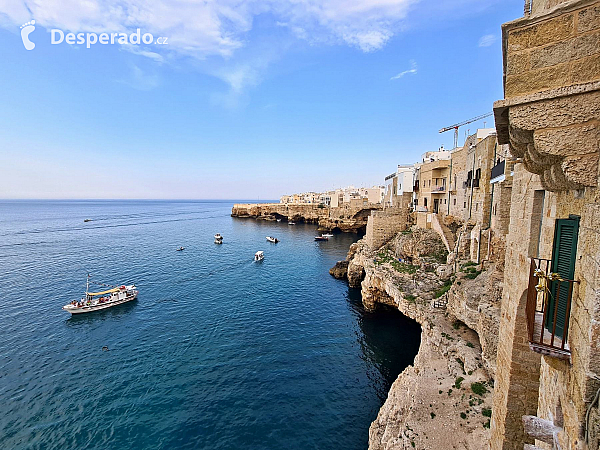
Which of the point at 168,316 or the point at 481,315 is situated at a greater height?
the point at 481,315

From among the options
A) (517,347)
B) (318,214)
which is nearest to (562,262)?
(517,347)

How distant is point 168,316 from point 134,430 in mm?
11927

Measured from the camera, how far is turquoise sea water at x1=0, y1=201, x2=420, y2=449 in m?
13.5

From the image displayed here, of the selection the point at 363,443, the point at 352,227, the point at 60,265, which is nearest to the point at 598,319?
the point at 363,443

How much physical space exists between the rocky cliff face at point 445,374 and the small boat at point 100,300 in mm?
23793

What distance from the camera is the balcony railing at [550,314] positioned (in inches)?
140

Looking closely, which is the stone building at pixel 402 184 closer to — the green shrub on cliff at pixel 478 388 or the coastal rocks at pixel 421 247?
the coastal rocks at pixel 421 247

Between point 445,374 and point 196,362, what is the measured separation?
46.4 feet

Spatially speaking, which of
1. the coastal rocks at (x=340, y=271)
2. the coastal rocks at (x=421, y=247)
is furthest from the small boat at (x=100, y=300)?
the coastal rocks at (x=421, y=247)

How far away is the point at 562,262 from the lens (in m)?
4.25

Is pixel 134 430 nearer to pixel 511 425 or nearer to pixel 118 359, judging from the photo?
pixel 118 359

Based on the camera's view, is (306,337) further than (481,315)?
Yes

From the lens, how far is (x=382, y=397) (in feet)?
51.7

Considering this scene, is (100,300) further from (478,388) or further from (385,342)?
(478,388)
